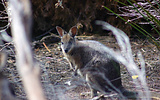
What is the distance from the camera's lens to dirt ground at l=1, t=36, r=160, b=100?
3.51m

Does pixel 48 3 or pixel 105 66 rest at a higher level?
pixel 48 3

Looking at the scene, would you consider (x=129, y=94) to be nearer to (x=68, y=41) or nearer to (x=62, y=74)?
(x=68, y=41)

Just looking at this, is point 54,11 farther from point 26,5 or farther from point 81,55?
point 26,5

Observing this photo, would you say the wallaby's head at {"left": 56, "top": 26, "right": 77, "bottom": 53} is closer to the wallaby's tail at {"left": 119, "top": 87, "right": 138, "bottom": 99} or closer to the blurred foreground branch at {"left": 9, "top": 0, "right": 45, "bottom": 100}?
the wallaby's tail at {"left": 119, "top": 87, "right": 138, "bottom": 99}

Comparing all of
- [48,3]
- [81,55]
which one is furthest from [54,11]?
[81,55]

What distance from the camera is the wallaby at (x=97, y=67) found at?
3.30 meters

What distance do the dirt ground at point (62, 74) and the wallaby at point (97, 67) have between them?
202 millimetres

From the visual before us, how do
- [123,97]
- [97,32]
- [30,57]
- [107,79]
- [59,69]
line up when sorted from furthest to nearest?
[97,32]
[59,69]
[107,79]
[123,97]
[30,57]

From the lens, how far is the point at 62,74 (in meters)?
4.37

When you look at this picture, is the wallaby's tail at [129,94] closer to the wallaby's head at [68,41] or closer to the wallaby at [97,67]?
the wallaby at [97,67]

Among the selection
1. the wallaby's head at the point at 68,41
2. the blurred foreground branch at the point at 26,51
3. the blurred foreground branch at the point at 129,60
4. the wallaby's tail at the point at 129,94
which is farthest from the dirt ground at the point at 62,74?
the blurred foreground branch at the point at 26,51

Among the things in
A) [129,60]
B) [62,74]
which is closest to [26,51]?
[129,60]

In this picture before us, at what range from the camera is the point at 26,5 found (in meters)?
0.57

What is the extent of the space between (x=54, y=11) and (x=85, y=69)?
3146mm
